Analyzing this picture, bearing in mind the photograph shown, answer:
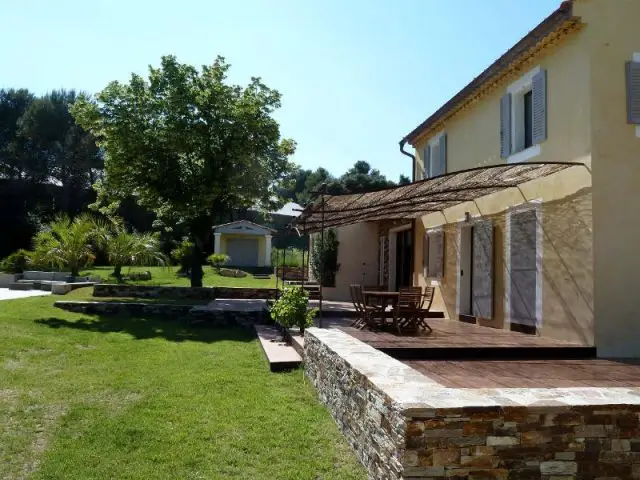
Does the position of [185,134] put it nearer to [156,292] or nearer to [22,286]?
[156,292]

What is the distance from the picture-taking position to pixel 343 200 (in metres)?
10.0

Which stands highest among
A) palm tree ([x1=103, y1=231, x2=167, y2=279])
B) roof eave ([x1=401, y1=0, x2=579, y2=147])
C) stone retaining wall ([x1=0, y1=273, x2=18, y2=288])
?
roof eave ([x1=401, y1=0, x2=579, y2=147])

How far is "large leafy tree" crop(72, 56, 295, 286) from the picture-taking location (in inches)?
632

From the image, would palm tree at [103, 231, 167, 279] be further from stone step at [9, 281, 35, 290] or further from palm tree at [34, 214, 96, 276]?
stone step at [9, 281, 35, 290]

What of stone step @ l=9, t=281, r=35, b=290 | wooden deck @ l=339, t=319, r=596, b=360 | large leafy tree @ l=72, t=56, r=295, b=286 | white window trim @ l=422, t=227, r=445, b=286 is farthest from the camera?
stone step @ l=9, t=281, r=35, b=290

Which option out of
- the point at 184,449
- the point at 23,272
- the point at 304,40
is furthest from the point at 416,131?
the point at 23,272

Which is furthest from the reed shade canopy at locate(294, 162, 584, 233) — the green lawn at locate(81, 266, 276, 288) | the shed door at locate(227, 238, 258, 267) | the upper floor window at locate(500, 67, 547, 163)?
the shed door at locate(227, 238, 258, 267)

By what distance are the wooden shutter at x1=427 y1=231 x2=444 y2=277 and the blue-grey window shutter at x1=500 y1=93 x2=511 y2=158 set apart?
340 cm

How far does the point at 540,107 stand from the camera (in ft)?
28.5

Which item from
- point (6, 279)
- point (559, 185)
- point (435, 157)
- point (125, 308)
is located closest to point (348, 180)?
point (6, 279)

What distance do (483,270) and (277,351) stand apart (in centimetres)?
456

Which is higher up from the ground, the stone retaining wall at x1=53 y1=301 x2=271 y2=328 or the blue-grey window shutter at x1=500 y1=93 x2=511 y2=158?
the blue-grey window shutter at x1=500 y1=93 x2=511 y2=158

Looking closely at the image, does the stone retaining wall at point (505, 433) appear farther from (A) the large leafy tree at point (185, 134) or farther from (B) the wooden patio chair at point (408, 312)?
(A) the large leafy tree at point (185, 134)

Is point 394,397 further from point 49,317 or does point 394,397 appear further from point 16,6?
point 49,317
